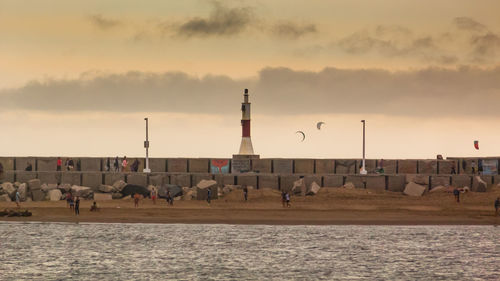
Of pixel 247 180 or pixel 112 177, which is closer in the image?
pixel 247 180

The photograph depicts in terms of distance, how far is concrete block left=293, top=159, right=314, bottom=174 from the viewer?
258 feet

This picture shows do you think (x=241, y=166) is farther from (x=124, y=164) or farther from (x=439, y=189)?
(x=439, y=189)

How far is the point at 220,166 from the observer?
3110 inches

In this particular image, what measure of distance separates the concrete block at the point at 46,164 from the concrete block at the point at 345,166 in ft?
79.5

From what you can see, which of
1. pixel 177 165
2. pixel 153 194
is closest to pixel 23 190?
pixel 153 194

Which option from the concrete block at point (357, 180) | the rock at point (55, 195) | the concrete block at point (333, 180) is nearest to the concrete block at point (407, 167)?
the concrete block at point (357, 180)

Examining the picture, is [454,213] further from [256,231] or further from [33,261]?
[33,261]

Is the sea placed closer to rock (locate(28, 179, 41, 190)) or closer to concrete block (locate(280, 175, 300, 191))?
concrete block (locate(280, 175, 300, 191))

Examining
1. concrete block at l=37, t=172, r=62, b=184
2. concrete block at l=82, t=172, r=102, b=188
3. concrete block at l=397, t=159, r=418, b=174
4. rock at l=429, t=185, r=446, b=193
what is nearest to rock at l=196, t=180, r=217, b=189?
concrete block at l=82, t=172, r=102, b=188

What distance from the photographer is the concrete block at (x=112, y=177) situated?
74.8m

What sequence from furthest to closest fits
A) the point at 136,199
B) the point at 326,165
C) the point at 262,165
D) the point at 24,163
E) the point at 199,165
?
the point at 24,163, the point at 199,165, the point at 326,165, the point at 262,165, the point at 136,199

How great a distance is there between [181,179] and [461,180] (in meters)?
21.4

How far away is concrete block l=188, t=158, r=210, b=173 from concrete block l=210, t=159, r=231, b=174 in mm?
434

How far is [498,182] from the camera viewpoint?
242ft
